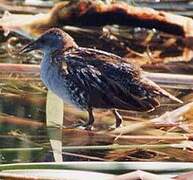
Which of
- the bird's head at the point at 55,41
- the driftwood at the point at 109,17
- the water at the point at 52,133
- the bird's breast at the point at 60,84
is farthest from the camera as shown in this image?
the driftwood at the point at 109,17

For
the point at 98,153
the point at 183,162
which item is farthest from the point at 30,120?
the point at 183,162

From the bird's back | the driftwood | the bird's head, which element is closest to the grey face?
the bird's head

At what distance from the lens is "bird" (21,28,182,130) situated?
8.91ft

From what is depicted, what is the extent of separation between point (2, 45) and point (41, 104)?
937 millimetres

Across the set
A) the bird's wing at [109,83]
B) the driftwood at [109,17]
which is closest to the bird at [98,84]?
the bird's wing at [109,83]

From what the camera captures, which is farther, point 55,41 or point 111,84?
point 55,41

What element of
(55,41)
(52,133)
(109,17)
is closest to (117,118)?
(52,133)

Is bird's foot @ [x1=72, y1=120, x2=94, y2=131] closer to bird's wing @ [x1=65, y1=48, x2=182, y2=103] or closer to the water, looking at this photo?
the water

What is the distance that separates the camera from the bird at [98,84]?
2.72m

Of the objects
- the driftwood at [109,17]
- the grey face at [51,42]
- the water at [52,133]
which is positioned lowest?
the water at [52,133]

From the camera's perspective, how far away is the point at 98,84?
2.73 meters

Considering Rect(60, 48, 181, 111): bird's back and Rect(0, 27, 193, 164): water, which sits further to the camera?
Rect(60, 48, 181, 111): bird's back

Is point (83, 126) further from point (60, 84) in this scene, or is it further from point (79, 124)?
point (60, 84)

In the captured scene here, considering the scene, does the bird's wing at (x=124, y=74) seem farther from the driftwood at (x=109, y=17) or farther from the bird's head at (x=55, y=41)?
the driftwood at (x=109, y=17)
